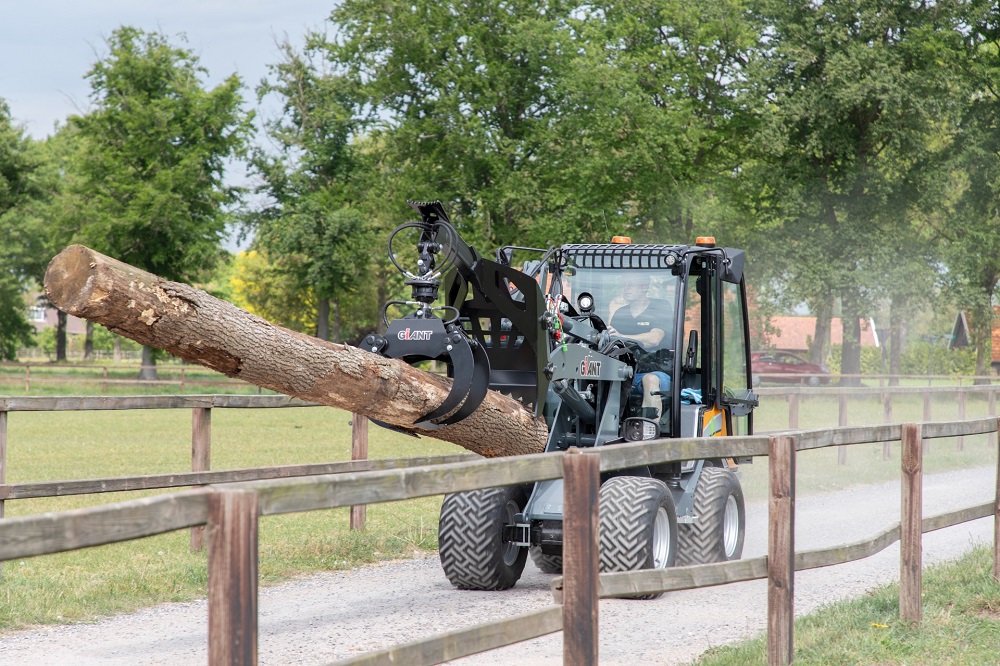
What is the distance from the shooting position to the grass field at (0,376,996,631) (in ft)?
23.4

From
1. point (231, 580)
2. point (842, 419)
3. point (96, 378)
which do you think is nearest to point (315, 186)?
point (96, 378)

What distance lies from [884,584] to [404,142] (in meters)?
27.3

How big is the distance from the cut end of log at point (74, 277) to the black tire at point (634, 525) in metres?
3.39

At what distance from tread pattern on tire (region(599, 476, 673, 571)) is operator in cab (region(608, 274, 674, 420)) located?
40.9 inches

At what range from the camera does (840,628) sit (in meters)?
5.94

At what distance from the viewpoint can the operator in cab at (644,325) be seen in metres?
→ 7.82

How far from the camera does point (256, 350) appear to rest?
19.3 ft

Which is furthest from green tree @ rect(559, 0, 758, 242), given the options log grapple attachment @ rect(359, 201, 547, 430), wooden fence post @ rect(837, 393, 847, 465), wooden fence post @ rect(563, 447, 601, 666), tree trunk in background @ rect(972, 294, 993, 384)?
wooden fence post @ rect(563, 447, 601, 666)

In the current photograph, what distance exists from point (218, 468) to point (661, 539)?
9790mm

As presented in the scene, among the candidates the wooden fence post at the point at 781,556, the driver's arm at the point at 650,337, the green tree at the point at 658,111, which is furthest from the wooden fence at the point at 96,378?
the wooden fence post at the point at 781,556

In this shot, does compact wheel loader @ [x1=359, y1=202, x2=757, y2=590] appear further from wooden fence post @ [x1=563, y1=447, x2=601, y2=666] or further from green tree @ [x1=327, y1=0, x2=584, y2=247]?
green tree @ [x1=327, y1=0, x2=584, y2=247]

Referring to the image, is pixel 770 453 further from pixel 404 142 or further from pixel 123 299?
pixel 404 142

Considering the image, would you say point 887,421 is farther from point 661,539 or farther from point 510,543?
point 510,543

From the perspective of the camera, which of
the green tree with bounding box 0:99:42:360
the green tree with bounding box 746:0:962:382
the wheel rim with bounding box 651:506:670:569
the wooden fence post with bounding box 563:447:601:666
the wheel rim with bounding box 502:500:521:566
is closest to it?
the wooden fence post with bounding box 563:447:601:666
